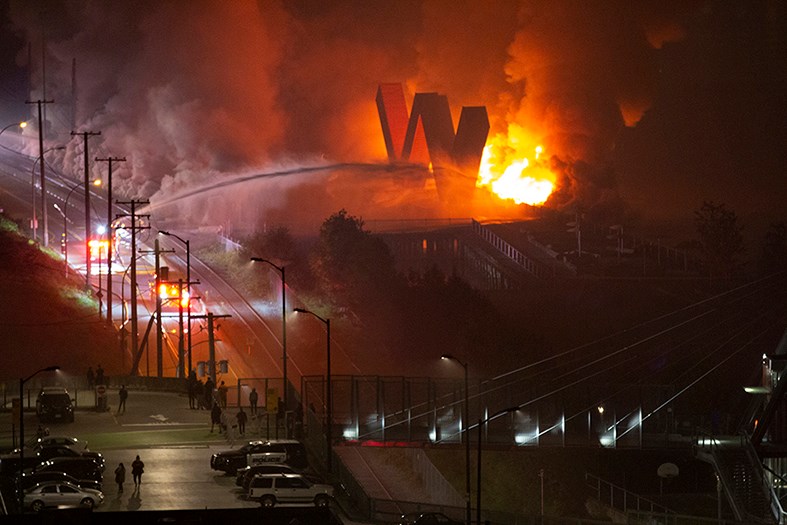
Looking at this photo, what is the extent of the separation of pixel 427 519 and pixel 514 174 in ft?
384

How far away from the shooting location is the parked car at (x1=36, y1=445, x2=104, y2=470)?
5422 cm

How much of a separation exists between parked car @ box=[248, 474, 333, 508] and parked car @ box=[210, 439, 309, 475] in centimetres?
440

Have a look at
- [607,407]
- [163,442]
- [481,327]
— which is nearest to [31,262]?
[481,327]

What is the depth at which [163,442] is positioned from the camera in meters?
62.3

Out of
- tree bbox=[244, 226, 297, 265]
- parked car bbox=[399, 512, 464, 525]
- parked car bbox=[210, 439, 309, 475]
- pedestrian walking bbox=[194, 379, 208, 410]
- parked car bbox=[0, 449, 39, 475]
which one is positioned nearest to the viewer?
parked car bbox=[399, 512, 464, 525]

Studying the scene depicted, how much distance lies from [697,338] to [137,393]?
59551 mm

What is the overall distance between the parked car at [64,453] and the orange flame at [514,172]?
111 metres

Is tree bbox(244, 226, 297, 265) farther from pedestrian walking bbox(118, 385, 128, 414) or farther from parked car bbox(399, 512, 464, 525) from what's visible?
parked car bbox(399, 512, 464, 525)

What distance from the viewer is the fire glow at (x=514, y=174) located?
164 meters

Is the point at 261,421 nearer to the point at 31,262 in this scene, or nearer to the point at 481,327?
the point at 31,262

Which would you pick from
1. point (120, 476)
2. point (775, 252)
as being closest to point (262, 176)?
point (775, 252)

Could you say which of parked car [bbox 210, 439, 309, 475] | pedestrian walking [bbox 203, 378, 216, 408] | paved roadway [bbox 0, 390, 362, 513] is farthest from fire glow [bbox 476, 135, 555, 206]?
parked car [bbox 210, 439, 309, 475]

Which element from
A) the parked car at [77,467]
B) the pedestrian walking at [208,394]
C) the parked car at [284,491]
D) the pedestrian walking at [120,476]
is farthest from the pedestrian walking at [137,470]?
the pedestrian walking at [208,394]

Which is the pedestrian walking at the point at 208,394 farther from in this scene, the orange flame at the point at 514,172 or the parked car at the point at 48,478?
the orange flame at the point at 514,172
